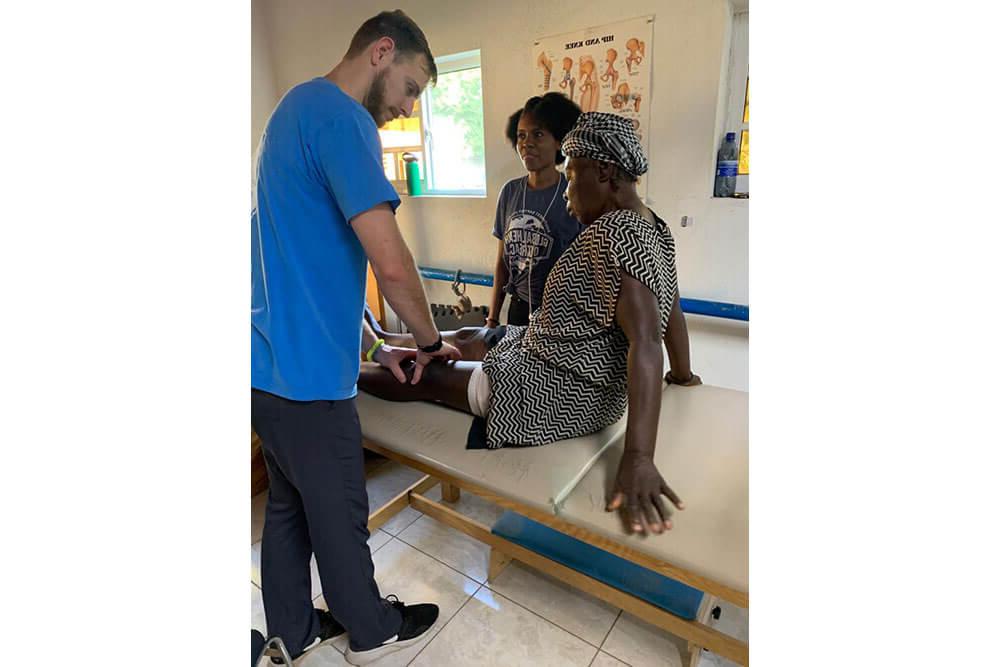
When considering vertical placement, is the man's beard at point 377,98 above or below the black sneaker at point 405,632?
above

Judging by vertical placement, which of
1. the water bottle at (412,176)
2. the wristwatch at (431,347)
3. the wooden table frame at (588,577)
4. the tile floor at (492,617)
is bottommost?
the tile floor at (492,617)

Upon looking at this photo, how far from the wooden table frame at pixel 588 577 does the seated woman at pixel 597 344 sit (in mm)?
64

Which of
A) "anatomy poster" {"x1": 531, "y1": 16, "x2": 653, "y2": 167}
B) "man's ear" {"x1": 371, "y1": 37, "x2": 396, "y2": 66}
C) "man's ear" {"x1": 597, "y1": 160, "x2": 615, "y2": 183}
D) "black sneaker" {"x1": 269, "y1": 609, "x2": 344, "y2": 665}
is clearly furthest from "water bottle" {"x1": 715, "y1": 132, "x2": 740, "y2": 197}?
"black sneaker" {"x1": 269, "y1": 609, "x2": 344, "y2": 665}

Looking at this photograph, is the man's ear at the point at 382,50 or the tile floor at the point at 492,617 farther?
the tile floor at the point at 492,617

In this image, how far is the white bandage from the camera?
95 cm

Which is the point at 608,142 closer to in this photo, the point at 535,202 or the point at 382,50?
the point at 535,202

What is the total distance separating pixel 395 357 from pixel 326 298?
370mm

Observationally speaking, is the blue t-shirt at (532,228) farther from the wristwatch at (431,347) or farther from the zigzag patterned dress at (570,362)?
the wristwatch at (431,347)

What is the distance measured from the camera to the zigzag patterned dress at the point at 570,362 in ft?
2.75

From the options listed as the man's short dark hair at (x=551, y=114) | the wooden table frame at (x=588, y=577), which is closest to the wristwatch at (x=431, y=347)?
the wooden table frame at (x=588, y=577)

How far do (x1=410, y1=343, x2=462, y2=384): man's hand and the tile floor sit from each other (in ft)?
1.58
